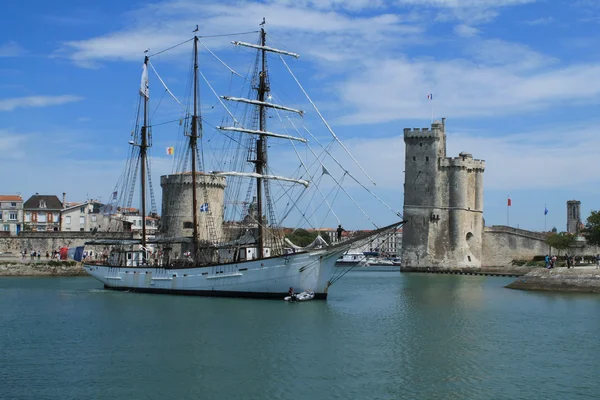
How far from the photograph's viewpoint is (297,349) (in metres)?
21.8

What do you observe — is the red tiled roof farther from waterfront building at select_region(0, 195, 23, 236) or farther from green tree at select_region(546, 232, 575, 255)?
green tree at select_region(546, 232, 575, 255)

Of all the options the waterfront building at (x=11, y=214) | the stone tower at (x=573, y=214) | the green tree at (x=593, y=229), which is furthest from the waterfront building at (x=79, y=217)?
the stone tower at (x=573, y=214)

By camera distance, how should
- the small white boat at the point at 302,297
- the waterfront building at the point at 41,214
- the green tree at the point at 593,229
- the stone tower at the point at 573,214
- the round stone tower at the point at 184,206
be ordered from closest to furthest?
the small white boat at the point at 302,297
the green tree at the point at 593,229
the round stone tower at the point at 184,206
the waterfront building at the point at 41,214
the stone tower at the point at 573,214

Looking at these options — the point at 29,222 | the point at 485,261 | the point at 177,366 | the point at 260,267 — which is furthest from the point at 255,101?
the point at 29,222

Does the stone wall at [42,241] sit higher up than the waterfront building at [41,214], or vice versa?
the waterfront building at [41,214]

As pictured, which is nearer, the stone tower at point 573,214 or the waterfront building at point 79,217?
the waterfront building at point 79,217

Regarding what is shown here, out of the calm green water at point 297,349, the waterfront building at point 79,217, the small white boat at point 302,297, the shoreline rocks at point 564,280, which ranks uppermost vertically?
the waterfront building at point 79,217

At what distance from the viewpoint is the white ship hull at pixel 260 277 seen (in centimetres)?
3412

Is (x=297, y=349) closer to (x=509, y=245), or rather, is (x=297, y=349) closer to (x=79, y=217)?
(x=509, y=245)

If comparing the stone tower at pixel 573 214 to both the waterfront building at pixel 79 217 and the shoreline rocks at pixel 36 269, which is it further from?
the shoreline rocks at pixel 36 269

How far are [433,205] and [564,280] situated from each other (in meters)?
28.0

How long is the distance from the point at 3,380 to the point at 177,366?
4.18m

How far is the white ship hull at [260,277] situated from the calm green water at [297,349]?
1.16 metres

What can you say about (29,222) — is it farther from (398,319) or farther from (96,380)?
(96,380)
